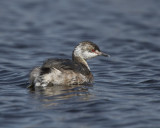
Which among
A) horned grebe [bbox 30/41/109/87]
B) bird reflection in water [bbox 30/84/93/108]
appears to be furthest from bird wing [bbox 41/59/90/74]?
bird reflection in water [bbox 30/84/93/108]

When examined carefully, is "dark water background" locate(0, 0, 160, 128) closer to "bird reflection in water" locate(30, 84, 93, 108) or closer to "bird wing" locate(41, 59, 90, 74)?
"bird reflection in water" locate(30, 84, 93, 108)

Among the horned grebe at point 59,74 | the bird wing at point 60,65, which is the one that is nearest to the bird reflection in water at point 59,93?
the horned grebe at point 59,74

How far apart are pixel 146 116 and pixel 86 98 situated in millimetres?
1401

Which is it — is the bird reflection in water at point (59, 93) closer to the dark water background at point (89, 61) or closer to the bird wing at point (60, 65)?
the dark water background at point (89, 61)

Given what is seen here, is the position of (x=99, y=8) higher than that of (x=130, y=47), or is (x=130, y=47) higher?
(x=99, y=8)

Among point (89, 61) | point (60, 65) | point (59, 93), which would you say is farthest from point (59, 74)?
point (89, 61)

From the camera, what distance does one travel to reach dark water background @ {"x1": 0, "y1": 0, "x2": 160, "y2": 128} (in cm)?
768

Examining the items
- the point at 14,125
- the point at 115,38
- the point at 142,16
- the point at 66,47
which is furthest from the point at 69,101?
the point at 142,16

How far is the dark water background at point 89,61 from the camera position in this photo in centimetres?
768

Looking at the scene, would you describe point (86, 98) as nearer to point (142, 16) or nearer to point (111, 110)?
point (111, 110)

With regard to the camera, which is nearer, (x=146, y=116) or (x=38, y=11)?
(x=146, y=116)

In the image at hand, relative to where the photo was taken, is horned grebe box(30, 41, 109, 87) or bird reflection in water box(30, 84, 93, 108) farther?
horned grebe box(30, 41, 109, 87)

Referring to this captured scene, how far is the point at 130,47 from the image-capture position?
14.1m

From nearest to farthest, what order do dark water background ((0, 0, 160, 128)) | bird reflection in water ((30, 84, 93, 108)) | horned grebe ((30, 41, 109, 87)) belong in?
dark water background ((0, 0, 160, 128))
bird reflection in water ((30, 84, 93, 108))
horned grebe ((30, 41, 109, 87))
